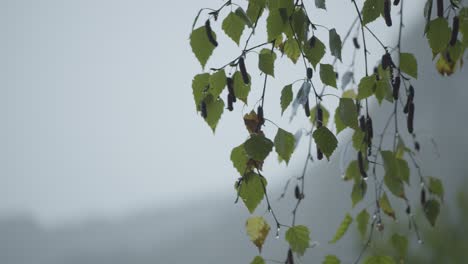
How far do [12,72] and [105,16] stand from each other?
30.2m

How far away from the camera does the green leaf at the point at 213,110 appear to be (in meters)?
0.69

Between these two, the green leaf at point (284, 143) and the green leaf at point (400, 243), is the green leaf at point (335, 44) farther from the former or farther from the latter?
the green leaf at point (400, 243)

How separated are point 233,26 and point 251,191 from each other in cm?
19

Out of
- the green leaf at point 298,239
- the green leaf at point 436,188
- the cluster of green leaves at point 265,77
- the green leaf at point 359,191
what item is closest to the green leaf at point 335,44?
the cluster of green leaves at point 265,77

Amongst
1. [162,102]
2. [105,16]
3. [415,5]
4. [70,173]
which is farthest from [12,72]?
[415,5]

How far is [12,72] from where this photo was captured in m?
110

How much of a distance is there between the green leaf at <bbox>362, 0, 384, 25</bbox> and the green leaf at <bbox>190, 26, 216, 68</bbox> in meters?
0.19

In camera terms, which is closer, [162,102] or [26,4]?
[162,102]

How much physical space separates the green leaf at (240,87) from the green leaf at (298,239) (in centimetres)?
18

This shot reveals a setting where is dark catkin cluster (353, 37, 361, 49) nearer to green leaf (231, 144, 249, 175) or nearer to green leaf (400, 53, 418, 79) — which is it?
green leaf (400, 53, 418, 79)

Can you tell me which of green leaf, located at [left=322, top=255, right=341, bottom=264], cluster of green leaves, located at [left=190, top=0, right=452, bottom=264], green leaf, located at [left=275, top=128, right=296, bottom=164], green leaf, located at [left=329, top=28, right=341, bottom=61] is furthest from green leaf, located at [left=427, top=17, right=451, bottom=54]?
green leaf, located at [left=322, top=255, right=341, bottom=264]

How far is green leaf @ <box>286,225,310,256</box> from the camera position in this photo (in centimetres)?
75

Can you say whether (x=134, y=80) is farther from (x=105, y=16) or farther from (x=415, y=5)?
(x=415, y=5)

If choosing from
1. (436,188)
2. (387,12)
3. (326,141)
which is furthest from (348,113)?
(436,188)
